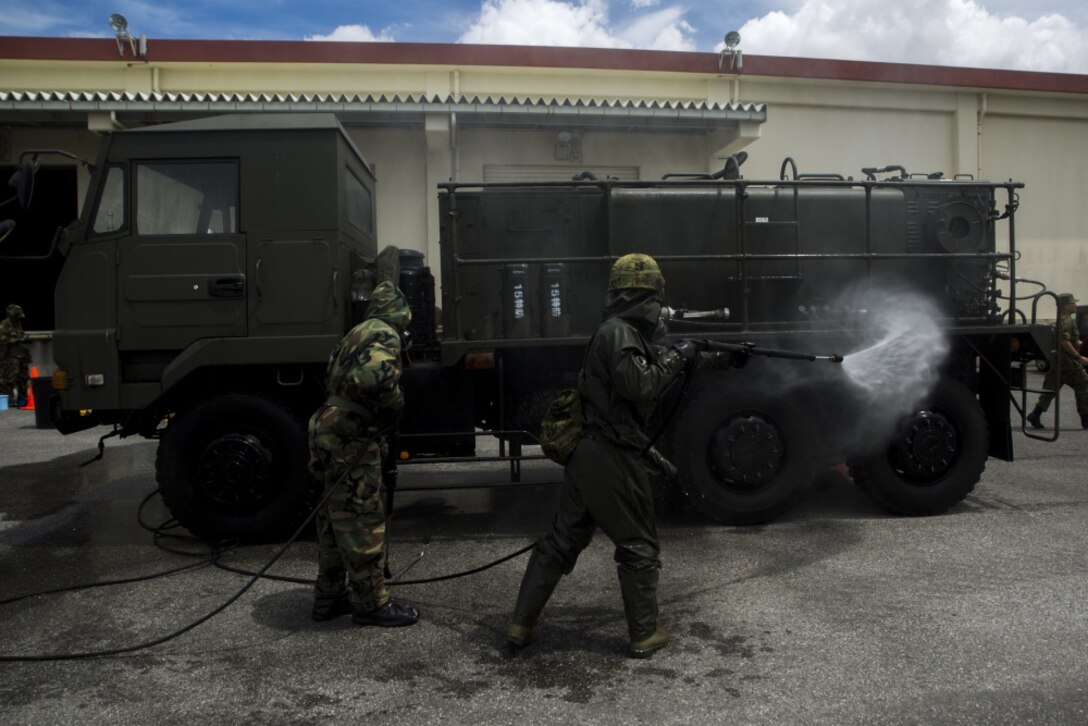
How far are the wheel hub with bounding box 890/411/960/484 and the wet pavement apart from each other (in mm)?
390

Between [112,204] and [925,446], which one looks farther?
[925,446]

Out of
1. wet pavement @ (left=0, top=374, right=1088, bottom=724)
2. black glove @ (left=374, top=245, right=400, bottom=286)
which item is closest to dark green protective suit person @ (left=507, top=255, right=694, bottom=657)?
wet pavement @ (left=0, top=374, right=1088, bottom=724)

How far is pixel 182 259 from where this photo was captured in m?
5.50

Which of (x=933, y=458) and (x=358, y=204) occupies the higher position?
(x=358, y=204)

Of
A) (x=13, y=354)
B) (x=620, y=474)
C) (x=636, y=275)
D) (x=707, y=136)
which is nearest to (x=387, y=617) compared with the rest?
(x=620, y=474)

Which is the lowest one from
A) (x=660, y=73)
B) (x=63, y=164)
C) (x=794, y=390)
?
(x=794, y=390)

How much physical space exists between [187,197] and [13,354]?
1000cm

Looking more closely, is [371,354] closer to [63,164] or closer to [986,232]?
[986,232]

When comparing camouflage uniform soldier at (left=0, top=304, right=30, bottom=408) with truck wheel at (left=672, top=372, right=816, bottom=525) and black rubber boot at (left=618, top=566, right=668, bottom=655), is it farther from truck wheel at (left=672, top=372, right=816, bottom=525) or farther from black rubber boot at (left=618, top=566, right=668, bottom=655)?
black rubber boot at (left=618, top=566, right=668, bottom=655)

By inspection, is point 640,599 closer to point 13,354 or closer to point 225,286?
point 225,286

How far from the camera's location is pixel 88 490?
7.86m

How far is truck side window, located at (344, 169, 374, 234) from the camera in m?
5.94

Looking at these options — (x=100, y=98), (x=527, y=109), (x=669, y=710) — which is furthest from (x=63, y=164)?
(x=669, y=710)

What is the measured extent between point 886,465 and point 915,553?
969mm
